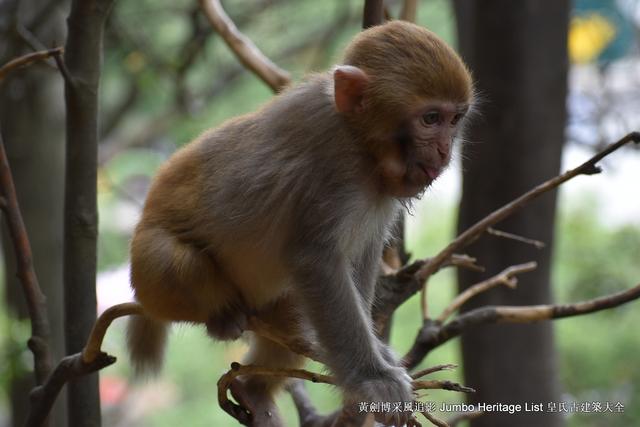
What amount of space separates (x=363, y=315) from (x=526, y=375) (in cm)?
201

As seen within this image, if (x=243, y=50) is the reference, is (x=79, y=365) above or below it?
below

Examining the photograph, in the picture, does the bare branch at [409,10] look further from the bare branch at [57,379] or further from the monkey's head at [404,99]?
the bare branch at [57,379]

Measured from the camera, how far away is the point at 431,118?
2.46m

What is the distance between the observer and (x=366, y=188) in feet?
8.56

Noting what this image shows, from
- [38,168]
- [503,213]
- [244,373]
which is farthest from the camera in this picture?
[38,168]

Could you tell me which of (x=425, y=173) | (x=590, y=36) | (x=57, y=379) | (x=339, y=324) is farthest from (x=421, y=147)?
(x=590, y=36)

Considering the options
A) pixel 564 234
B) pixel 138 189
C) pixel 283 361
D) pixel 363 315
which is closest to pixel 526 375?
pixel 283 361

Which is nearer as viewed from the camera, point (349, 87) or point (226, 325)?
point (349, 87)

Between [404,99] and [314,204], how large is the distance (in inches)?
16.7

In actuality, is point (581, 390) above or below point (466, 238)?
below

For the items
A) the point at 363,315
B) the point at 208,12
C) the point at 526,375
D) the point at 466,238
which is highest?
the point at 208,12

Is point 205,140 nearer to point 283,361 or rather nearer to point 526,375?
point 283,361

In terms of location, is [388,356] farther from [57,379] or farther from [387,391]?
[57,379]

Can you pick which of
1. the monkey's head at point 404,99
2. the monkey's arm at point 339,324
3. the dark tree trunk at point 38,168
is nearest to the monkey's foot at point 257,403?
the monkey's arm at point 339,324
